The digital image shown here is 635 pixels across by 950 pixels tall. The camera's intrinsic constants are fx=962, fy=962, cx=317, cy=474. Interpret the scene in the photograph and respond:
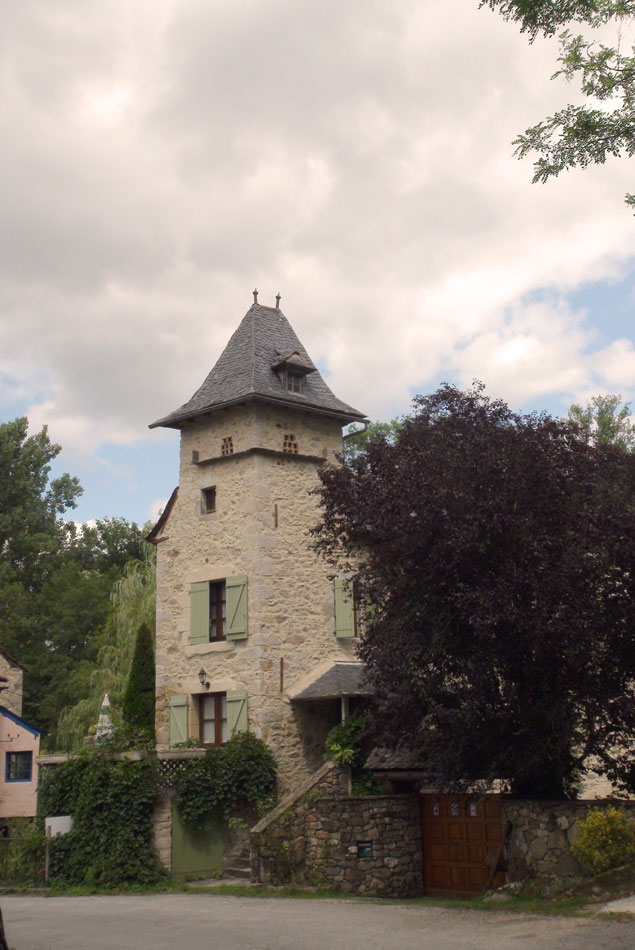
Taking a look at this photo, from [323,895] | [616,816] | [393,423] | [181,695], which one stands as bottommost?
[323,895]

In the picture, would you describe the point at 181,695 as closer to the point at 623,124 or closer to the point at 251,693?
the point at 251,693

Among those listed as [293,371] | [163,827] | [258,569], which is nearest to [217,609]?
[258,569]

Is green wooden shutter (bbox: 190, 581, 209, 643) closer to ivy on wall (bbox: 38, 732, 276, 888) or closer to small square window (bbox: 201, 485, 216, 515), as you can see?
small square window (bbox: 201, 485, 216, 515)

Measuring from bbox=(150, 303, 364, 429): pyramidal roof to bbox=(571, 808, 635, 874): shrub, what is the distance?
1216 centimetres

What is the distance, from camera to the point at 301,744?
20875mm

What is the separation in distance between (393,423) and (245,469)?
618 inches

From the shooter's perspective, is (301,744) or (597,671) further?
(301,744)

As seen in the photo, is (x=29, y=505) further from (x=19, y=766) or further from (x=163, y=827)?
(x=163, y=827)

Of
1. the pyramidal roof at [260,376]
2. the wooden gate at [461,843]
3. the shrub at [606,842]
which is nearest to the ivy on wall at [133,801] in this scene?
the wooden gate at [461,843]

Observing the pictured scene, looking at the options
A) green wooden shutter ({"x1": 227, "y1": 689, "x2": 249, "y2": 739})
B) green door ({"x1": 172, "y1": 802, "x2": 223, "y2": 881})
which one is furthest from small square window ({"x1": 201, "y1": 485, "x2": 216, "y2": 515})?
green door ({"x1": 172, "y1": 802, "x2": 223, "y2": 881})

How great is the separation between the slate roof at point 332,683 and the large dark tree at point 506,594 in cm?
452

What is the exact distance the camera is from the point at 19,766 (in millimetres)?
30172

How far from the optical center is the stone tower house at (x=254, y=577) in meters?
20.9

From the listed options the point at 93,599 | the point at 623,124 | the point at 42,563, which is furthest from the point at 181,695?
the point at 42,563
